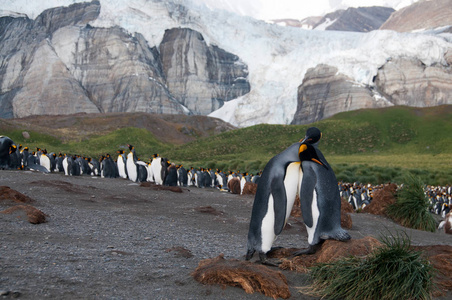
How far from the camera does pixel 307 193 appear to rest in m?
5.07

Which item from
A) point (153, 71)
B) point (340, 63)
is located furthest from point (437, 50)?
point (153, 71)

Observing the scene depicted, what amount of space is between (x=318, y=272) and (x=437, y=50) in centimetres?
8216

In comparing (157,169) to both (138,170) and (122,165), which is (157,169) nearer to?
(138,170)

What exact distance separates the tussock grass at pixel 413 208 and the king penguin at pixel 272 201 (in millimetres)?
6946

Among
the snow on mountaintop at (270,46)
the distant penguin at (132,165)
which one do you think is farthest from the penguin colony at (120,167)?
the snow on mountaintop at (270,46)

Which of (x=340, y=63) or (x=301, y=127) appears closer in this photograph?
(x=301, y=127)

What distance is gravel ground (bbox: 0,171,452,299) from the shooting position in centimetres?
362

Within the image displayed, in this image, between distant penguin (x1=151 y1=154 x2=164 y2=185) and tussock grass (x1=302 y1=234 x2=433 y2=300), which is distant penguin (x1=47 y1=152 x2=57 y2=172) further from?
tussock grass (x1=302 y1=234 x2=433 y2=300)

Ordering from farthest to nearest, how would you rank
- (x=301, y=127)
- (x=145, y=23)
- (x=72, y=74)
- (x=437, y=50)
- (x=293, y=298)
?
(x=145, y=23), (x=72, y=74), (x=437, y=50), (x=301, y=127), (x=293, y=298)

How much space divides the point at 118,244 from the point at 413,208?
26.4 feet

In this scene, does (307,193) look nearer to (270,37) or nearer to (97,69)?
(97,69)

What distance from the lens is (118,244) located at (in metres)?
5.65

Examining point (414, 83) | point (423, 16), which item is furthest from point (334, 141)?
point (423, 16)

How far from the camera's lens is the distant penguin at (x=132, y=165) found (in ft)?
61.9
